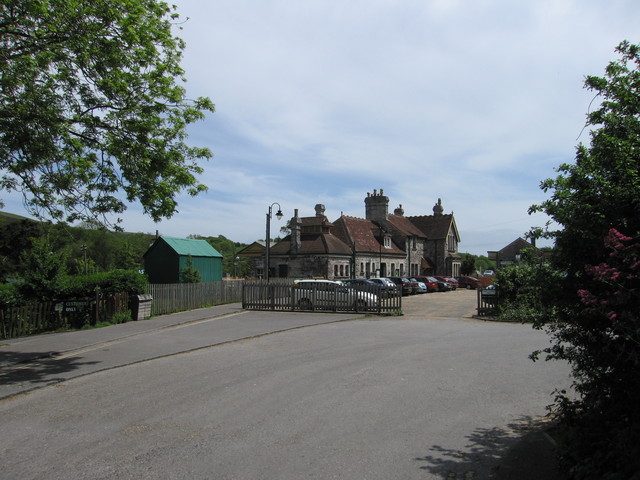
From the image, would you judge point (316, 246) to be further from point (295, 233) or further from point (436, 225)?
point (436, 225)

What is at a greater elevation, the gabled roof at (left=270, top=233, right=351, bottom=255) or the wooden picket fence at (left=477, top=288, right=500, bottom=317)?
the gabled roof at (left=270, top=233, right=351, bottom=255)

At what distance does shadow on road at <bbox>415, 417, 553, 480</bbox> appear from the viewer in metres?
4.82

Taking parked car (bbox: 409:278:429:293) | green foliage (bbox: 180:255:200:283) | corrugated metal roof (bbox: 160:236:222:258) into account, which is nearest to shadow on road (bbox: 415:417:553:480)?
green foliage (bbox: 180:255:200:283)

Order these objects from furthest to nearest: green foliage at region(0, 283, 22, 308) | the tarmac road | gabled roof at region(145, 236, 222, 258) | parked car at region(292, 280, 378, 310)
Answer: gabled roof at region(145, 236, 222, 258)
parked car at region(292, 280, 378, 310)
green foliage at region(0, 283, 22, 308)
the tarmac road

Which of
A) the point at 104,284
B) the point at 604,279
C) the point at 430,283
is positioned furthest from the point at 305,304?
the point at 430,283

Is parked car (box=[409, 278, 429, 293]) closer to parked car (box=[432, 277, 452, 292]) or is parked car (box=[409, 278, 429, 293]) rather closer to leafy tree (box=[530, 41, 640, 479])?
parked car (box=[432, 277, 452, 292])

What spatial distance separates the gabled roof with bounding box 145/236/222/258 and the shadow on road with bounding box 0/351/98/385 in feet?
71.7

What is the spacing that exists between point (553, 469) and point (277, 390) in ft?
14.9

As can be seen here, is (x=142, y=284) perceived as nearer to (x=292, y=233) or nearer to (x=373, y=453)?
(x=373, y=453)

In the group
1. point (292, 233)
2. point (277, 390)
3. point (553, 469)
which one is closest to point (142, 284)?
point (277, 390)

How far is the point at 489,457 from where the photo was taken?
5219 millimetres

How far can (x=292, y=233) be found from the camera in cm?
4925

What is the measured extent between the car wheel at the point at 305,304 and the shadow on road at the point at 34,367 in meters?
12.7

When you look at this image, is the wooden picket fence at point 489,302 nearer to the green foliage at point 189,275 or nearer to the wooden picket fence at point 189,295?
the wooden picket fence at point 189,295
